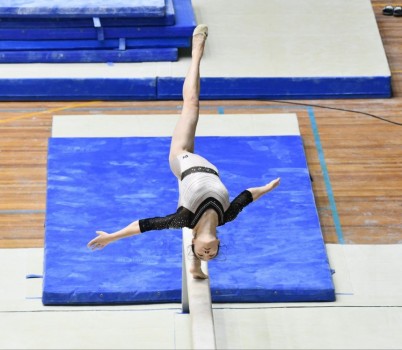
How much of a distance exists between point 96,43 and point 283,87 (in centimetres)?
144

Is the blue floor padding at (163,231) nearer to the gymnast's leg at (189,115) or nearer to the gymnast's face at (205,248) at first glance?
the gymnast's leg at (189,115)

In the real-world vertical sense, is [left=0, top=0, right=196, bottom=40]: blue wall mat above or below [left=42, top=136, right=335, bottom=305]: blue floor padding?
above

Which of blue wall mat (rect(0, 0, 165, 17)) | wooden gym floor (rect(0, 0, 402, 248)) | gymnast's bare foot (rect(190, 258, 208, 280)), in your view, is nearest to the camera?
gymnast's bare foot (rect(190, 258, 208, 280))

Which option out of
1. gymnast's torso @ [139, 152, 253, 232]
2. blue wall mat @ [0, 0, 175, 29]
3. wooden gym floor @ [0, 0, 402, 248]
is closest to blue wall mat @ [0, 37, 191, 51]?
blue wall mat @ [0, 0, 175, 29]

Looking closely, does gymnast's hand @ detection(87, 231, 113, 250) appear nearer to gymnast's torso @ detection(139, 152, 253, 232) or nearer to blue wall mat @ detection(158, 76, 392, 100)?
gymnast's torso @ detection(139, 152, 253, 232)

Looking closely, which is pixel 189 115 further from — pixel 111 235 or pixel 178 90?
pixel 178 90

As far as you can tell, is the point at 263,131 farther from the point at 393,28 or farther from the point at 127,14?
the point at 393,28

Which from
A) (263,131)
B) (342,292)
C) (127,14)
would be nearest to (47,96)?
(127,14)

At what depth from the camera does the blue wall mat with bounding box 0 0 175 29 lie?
7.18m

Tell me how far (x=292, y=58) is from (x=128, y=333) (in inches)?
119

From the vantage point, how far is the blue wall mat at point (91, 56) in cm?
727

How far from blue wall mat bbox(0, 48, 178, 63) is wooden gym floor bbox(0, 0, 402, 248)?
36 centimetres

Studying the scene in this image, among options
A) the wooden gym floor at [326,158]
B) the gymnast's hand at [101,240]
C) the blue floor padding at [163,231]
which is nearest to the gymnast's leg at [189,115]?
the gymnast's hand at [101,240]

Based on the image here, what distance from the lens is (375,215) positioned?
6.21 meters
